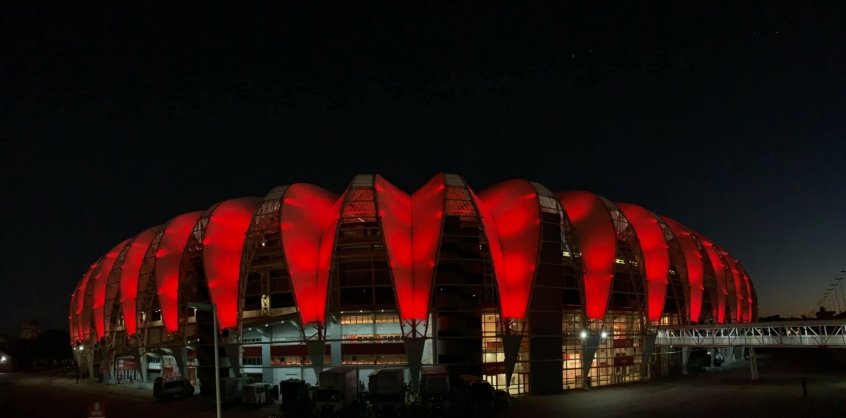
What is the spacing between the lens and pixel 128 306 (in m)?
60.9

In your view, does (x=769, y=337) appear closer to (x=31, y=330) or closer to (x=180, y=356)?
(x=180, y=356)

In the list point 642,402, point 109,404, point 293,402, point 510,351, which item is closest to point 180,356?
point 109,404

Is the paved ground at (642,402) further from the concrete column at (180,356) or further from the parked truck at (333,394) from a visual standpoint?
the parked truck at (333,394)

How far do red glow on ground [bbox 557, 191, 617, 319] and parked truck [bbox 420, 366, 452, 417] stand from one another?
17818 mm

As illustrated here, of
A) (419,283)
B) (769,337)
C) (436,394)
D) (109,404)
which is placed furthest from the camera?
(769,337)

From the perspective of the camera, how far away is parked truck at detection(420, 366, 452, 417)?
123 feet

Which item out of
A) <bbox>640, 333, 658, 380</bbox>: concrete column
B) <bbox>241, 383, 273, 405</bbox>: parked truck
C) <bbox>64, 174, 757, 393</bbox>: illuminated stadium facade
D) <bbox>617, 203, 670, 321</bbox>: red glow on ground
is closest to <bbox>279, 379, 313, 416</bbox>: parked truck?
<bbox>241, 383, 273, 405</bbox>: parked truck

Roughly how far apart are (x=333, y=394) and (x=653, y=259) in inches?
1298

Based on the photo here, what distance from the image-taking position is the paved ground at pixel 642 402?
1437 inches

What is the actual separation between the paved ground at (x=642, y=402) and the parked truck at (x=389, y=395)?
616cm

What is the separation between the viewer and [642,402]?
40719 mm

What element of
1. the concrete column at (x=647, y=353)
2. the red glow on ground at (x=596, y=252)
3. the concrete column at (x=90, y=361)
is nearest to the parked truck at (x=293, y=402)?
the red glow on ground at (x=596, y=252)

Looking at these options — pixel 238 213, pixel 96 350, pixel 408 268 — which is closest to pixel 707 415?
pixel 408 268

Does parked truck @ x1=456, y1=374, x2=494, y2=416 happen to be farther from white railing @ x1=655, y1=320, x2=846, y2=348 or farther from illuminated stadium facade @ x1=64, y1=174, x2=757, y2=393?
white railing @ x1=655, y1=320, x2=846, y2=348
